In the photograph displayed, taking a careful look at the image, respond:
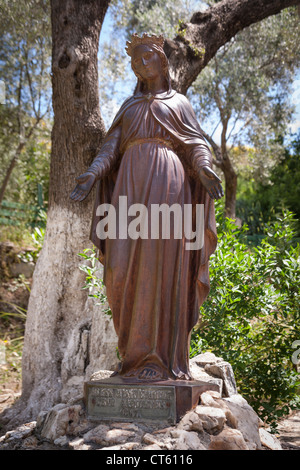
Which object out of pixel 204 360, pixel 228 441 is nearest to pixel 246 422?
pixel 228 441

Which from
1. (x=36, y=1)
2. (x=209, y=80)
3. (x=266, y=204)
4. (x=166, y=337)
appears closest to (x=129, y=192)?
(x=166, y=337)

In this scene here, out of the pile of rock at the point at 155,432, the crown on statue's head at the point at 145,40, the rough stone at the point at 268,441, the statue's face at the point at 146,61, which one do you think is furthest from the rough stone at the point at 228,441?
the crown on statue's head at the point at 145,40

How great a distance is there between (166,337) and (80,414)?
83cm

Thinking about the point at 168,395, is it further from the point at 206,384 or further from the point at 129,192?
the point at 129,192

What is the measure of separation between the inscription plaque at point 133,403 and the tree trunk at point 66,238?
272 cm

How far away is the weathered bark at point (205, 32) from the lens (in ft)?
23.1

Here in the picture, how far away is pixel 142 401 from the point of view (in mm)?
3387

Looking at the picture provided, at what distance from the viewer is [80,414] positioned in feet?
11.5

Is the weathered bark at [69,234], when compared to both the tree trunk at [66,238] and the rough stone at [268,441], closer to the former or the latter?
the tree trunk at [66,238]

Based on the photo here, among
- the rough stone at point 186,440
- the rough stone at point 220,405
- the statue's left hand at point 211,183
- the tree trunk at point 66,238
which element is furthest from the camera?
the tree trunk at point 66,238

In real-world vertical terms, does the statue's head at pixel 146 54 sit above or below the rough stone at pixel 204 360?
above

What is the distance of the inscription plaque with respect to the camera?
336cm

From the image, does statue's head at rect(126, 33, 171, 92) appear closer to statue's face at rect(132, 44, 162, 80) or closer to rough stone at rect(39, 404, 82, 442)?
statue's face at rect(132, 44, 162, 80)

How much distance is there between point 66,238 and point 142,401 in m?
3.61
